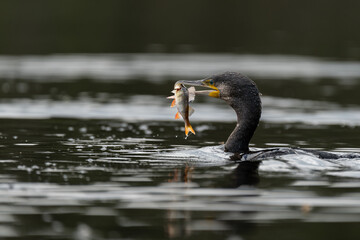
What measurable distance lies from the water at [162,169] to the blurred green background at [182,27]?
11726 mm

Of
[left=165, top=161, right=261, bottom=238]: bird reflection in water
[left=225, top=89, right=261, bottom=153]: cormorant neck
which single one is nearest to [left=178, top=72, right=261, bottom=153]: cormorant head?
[left=225, top=89, right=261, bottom=153]: cormorant neck

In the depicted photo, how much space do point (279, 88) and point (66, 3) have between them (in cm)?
2414

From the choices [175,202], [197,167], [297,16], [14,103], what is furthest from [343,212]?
[297,16]

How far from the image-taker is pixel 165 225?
7562 millimetres

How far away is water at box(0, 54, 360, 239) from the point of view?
7.59 meters

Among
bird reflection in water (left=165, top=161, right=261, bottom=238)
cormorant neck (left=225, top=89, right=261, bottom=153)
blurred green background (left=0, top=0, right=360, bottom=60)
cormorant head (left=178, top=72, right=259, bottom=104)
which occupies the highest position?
blurred green background (left=0, top=0, right=360, bottom=60)

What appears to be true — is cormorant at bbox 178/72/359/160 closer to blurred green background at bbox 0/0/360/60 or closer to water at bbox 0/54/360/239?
water at bbox 0/54/360/239

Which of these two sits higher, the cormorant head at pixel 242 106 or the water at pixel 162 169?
the cormorant head at pixel 242 106

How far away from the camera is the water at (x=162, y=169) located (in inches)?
299

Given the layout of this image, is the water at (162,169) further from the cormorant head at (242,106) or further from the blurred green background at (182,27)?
the blurred green background at (182,27)

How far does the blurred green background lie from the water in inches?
462

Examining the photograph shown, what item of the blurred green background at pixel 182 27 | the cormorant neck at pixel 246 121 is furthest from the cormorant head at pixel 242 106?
the blurred green background at pixel 182 27

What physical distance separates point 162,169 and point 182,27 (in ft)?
105

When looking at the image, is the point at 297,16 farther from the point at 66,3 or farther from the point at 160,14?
the point at 66,3
